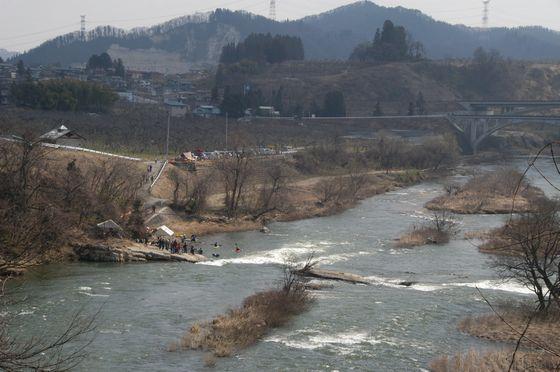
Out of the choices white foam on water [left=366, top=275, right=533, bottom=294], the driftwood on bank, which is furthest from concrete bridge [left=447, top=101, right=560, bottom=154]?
the driftwood on bank

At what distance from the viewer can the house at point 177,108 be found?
356 feet

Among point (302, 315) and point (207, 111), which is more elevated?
point (207, 111)

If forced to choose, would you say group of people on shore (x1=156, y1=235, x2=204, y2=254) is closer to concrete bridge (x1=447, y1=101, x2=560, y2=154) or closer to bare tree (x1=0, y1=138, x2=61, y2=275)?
bare tree (x1=0, y1=138, x2=61, y2=275)

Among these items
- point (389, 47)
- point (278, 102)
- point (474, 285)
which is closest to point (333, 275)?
point (474, 285)

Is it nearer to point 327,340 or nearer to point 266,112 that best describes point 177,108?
point 266,112

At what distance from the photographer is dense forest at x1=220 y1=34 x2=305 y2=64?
153000 mm

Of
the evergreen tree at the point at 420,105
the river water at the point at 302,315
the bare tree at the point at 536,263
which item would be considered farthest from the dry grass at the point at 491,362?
the evergreen tree at the point at 420,105

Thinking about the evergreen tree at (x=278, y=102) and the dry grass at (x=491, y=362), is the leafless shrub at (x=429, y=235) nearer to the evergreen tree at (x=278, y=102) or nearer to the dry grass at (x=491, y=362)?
the dry grass at (x=491, y=362)

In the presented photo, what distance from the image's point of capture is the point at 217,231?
4391 cm

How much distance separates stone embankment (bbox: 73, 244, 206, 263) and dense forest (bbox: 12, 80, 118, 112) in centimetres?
5368

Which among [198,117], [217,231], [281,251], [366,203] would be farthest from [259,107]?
[281,251]

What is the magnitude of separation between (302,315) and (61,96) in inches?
2653

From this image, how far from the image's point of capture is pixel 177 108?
112125 millimetres

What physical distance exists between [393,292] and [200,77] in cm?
14048
